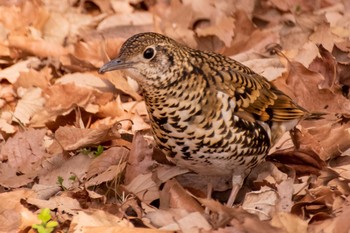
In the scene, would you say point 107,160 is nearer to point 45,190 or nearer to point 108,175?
point 108,175

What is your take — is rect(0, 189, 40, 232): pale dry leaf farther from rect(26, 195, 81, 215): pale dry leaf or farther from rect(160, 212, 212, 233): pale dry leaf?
rect(160, 212, 212, 233): pale dry leaf

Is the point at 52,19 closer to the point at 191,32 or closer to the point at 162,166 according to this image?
the point at 191,32

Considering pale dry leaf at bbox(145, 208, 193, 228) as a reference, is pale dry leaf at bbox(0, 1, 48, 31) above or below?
above

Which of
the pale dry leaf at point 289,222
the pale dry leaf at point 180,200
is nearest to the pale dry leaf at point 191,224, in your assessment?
the pale dry leaf at point 180,200

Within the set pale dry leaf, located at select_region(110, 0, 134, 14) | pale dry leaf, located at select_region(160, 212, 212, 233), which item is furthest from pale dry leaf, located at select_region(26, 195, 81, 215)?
pale dry leaf, located at select_region(110, 0, 134, 14)

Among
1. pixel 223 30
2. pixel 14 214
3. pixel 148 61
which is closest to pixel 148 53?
pixel 148 61

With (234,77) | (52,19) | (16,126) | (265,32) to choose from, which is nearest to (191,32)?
(265,32)

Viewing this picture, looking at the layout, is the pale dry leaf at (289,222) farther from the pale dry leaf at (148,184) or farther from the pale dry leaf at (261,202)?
the pale dry leaf at (148,184)
